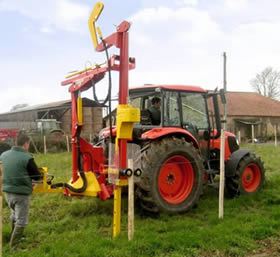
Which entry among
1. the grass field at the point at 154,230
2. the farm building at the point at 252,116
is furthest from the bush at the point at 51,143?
the farm building at the point at 252,116

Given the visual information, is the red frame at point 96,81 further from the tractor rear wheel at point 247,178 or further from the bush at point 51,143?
the bush at point 51,143

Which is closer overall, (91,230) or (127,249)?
(127,249)

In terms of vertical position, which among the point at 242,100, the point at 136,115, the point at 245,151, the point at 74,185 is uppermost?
the point at 242,100

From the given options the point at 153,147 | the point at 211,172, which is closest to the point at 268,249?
the point at 153,147

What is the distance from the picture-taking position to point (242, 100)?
35.5 metres

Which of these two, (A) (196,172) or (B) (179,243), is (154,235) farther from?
(A) (196,172)

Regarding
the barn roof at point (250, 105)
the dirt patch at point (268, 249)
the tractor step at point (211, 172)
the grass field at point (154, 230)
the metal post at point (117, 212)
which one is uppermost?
the barn roof at point (250, 105)

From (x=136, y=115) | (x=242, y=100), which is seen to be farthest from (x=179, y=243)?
(x=242, y=100)

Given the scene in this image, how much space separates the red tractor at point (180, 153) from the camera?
5215 millimetres

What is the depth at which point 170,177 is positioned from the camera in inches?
222

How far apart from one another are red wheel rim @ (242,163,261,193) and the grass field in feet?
1.27

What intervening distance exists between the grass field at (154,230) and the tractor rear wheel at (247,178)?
0.26 m

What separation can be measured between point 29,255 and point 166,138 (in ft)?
9.02

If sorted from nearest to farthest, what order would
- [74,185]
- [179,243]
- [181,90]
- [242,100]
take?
[179,243] → [74,185] → [181,90] → [242,100]
